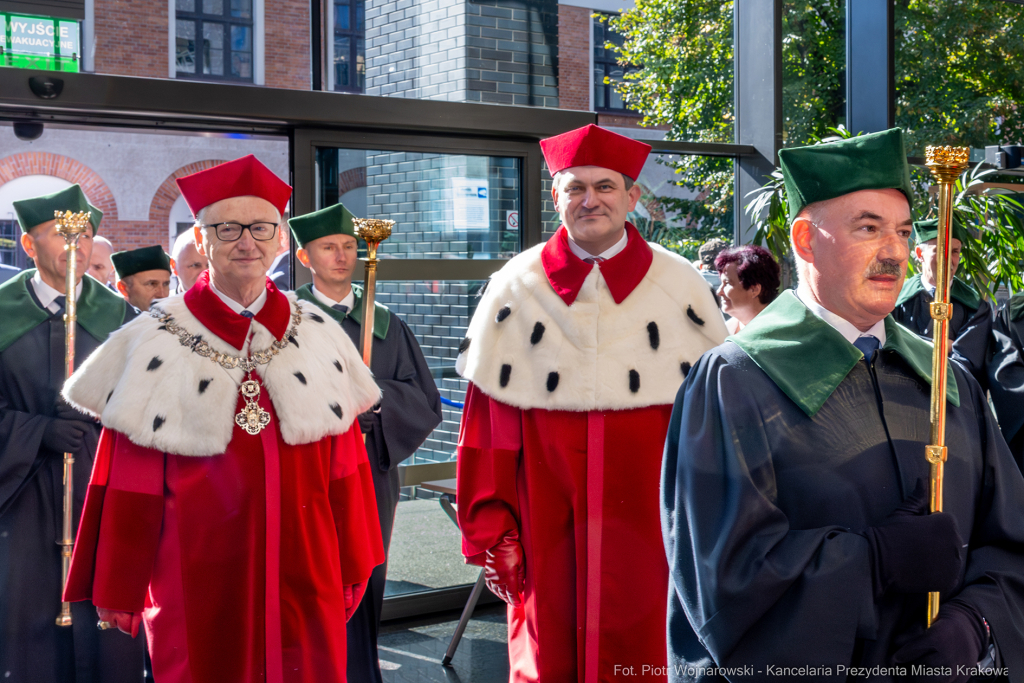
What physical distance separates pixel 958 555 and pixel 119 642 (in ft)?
10.3

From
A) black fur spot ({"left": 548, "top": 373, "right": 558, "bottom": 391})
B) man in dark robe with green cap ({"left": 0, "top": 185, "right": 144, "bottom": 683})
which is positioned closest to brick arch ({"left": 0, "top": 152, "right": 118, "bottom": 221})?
man in dark robe with green cap ({"left": 0, "top": 185, "right": 144, "bottom": 683})

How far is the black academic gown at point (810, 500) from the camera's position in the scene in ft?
5.64

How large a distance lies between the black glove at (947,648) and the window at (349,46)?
164 inches

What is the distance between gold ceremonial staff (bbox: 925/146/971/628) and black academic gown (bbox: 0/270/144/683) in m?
2.87

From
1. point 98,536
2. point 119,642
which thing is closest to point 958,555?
point 98,536

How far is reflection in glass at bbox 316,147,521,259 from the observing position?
198 inches

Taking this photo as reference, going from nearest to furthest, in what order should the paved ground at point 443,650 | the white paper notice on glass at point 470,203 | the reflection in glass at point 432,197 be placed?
the paved ground at point 443,650
the reflection in glass at point 432,197
the white paper notice on glass at point 470,203

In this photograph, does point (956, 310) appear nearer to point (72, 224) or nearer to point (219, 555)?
point (219, 555)

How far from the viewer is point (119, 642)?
12.3 ft

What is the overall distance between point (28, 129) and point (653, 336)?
3176 mm

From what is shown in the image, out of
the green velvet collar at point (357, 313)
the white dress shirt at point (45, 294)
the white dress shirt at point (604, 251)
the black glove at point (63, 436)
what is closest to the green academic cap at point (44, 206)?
the white dress shirt at point (45, 294)

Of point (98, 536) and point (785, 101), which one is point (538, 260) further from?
point (785, 101)

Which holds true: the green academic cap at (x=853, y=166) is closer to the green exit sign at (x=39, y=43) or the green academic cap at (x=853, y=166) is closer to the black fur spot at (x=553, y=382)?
the black fur spot at (x=553, y=382)

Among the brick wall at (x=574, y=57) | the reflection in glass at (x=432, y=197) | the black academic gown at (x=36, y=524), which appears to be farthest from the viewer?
the brick wall at (x=574, y=57)
